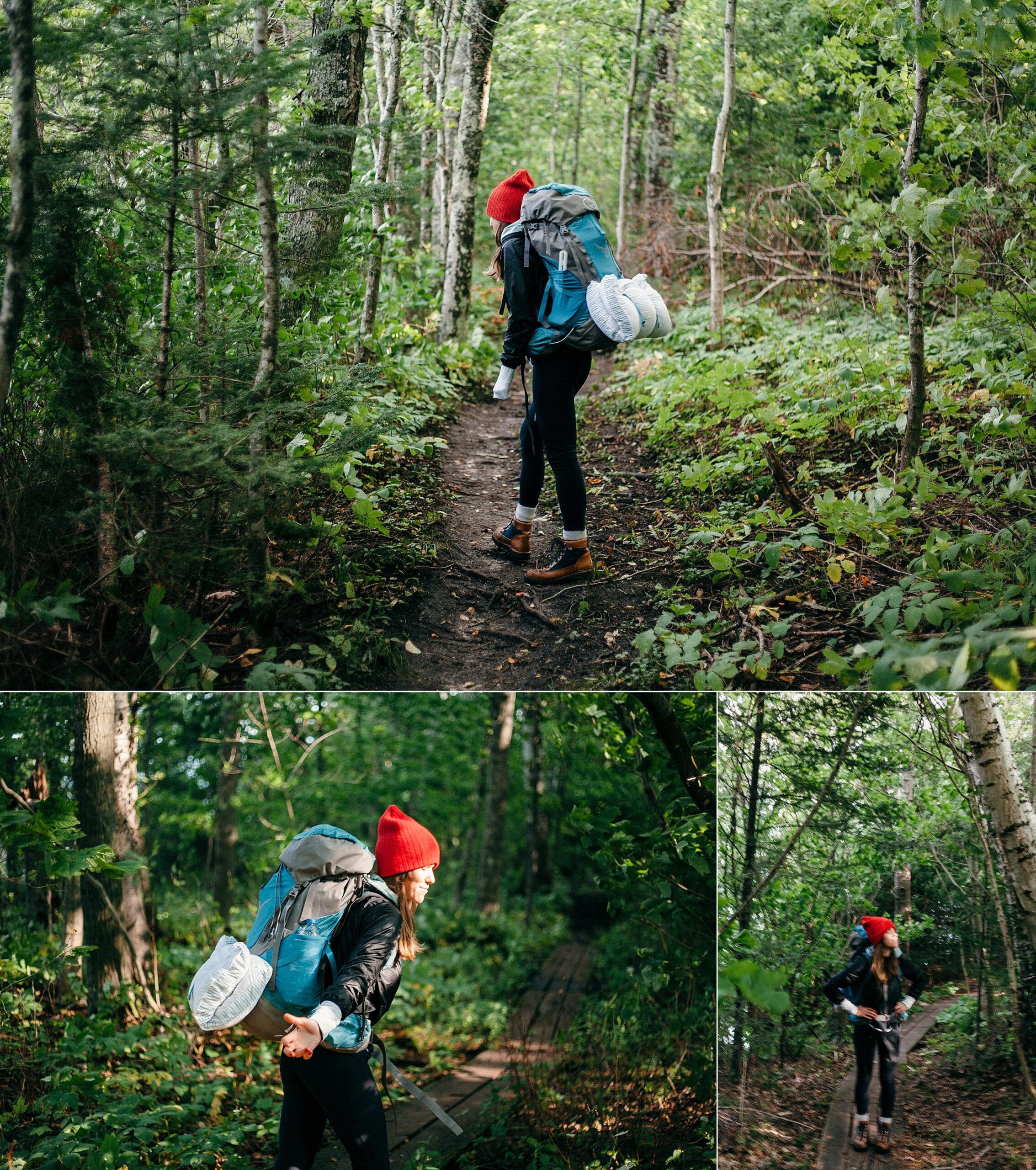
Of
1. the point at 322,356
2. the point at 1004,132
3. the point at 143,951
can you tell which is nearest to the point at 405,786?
the point at 143,951

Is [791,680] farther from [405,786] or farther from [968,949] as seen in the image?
[405,786]

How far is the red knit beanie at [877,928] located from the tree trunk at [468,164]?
24.5ft

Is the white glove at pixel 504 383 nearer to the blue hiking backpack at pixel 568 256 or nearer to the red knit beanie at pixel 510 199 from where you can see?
the blue hiking backpack at pixel 568 256

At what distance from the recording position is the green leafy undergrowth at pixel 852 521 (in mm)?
3316

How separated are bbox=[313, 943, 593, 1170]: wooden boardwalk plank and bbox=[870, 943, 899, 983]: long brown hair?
2.06 metres

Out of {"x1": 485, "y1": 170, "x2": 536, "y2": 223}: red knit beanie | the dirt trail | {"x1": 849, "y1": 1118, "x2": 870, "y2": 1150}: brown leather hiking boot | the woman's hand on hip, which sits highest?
{"x1": 485, "y1": 170, "x2": 536, "y2": 223}: red knit beanie

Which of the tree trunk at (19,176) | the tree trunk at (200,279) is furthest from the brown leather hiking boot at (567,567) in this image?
the tree trunk at (19,176)

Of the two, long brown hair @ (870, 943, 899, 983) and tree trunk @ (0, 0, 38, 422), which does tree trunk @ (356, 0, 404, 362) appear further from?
long brown hair @ (870, 943, 899, 983)

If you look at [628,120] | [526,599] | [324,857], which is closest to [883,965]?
[324,857]

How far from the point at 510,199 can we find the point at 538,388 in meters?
0.98

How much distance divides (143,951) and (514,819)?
19.0ft

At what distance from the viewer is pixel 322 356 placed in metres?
4.32

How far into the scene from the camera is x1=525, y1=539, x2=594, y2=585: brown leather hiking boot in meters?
4.35

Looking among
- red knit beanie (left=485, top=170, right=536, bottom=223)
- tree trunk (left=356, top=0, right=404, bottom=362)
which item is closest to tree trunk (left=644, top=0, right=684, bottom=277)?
tree trunk (left=356, top=0, right=404, bottom=362)
